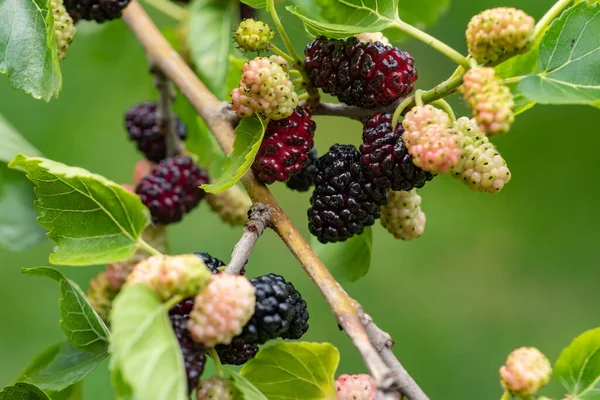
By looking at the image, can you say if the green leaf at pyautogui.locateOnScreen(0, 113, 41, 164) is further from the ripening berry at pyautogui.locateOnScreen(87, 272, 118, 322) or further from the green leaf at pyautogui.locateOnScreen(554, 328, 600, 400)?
the green leaf at pyautogui.locateOnScreen(554, 328, 600, 400)

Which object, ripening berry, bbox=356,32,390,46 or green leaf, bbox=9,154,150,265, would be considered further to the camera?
ripening berry, bbox=356,32,390,46

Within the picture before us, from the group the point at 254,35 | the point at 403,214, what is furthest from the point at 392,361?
the point at 254,35

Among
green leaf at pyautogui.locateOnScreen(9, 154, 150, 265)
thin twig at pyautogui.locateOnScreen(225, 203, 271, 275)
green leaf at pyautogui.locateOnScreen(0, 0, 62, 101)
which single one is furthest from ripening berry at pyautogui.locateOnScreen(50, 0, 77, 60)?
thin twig at pyautogui.locateOnScreen(225, 203, 271, 275)

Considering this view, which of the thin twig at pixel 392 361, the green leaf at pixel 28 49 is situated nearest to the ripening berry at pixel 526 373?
the thin twig at pixel 392 361

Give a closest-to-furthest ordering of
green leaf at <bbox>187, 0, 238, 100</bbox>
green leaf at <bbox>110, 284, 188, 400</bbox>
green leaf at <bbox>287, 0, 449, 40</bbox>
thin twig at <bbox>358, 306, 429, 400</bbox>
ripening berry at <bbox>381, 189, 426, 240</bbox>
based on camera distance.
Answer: green leaf at <bbox>110, 284, 188, 400</bbox>
thin twig at <bbox>358, 306, 429, 400</bbox>
green leaf at <bbox>287, 0, 449, 40</bbox>
ripening berry at <bbox>381, 189, 426, 240</bbox>
green leaf at <bbox>187, 0, 238, 100</bbox>

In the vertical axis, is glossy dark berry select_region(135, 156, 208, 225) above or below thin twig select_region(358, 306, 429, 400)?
above

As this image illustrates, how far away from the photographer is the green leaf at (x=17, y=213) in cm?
112

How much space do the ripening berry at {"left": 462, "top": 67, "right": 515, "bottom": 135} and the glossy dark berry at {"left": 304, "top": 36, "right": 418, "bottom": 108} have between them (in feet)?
0.50

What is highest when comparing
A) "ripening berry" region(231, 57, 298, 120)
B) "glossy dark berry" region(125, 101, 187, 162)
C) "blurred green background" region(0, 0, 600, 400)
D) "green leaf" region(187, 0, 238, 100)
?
"green leaf" region(187, 0, 238, 100)

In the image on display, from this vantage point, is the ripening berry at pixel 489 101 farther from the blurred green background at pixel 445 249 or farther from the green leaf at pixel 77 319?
the blurred green background at pixel 445 249

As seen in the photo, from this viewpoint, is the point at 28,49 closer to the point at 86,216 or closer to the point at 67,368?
the point at 86,216

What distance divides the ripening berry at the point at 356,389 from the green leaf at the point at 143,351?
0.66 ft

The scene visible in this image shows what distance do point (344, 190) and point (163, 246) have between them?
0.49 m

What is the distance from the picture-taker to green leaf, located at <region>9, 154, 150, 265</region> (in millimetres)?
804
